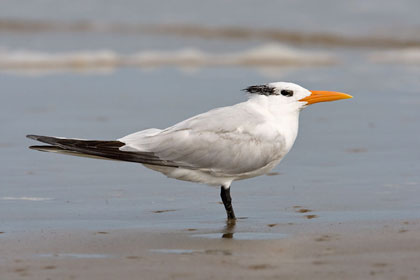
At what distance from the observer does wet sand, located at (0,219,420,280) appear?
3637 mm

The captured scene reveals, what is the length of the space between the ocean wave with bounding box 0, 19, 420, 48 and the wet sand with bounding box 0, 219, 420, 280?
10.1 m

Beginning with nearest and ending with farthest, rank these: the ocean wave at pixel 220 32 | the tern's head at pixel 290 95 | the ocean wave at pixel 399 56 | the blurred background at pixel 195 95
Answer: the tern's head at pixel 290 95 → the blurred background at pixel 195 95 → the ocean wave at pixel 399 56 → the ocean wave at pixel 220 32

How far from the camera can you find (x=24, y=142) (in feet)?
22.9

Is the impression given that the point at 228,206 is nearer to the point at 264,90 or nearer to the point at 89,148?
the point at 264,90

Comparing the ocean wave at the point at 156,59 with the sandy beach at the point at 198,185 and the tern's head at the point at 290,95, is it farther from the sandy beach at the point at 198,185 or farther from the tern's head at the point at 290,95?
the tern's head at the point at 290,95

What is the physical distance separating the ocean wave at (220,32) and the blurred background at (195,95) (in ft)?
0.12

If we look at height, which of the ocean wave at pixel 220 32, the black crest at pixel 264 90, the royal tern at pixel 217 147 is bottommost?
the royal tern at pixel 217 147

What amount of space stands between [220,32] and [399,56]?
14.1 ft

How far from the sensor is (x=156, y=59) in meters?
A: 12.1

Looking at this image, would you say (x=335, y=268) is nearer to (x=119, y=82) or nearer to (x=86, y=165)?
(x=86, y=165)

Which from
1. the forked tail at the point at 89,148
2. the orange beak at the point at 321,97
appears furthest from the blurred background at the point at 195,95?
the orange beak at the point at 321,97

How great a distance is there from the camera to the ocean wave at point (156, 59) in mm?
11695

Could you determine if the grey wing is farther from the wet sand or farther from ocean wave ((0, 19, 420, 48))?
ocean wave ((0, 19, 420, 48))

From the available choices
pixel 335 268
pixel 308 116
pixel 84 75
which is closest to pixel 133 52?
pixel 84 75
